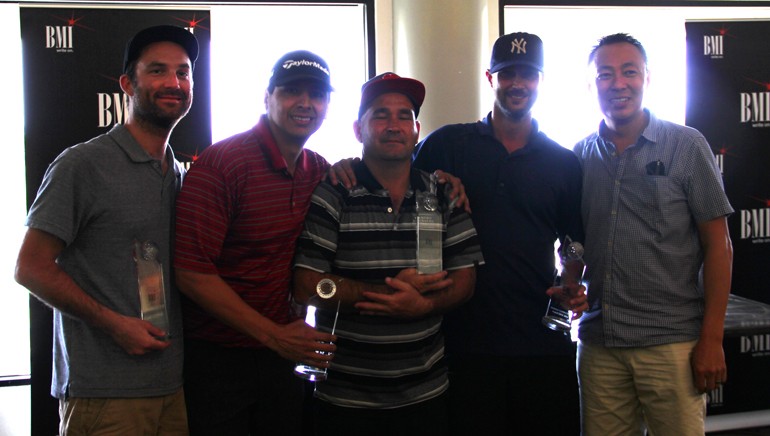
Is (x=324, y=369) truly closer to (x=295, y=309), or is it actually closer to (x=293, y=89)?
(x=295, y=309)

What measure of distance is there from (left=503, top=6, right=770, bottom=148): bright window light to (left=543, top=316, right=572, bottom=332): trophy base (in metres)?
1.86

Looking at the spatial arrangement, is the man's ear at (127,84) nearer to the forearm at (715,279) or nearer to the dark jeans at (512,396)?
the dark jeans at (512,396)

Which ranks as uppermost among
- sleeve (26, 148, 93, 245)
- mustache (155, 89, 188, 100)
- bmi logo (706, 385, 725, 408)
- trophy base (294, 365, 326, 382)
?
mustache (155, 89, 188, 100)

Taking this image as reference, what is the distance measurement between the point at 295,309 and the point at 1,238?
2190 mm

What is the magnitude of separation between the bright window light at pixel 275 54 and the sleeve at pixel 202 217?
1.68m

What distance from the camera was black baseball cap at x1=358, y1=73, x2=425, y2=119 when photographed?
1.92 metres

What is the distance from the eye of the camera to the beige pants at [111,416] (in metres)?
1.67

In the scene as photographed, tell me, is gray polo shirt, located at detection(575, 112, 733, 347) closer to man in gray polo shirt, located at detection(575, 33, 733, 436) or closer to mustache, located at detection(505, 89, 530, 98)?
man in gray polo shirt, located at detection(575, 33, 733, 436)

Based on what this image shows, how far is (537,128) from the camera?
2271 mm

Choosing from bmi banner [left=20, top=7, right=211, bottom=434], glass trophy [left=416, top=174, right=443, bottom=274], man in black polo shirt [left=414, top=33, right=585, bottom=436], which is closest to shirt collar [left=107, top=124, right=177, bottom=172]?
glass trophy [left=416, top=174, right=443, bottom=274]

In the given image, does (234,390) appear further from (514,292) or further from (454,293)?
(514,292)

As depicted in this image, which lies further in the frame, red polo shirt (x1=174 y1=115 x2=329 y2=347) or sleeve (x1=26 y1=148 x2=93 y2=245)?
red polo shirt (x1=174 y1=115 x2=329 y2=347)

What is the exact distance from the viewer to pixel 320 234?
70.9 inches

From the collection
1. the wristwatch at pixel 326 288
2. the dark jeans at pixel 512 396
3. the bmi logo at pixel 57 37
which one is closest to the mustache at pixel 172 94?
the wristwatch at pixel 326 288
